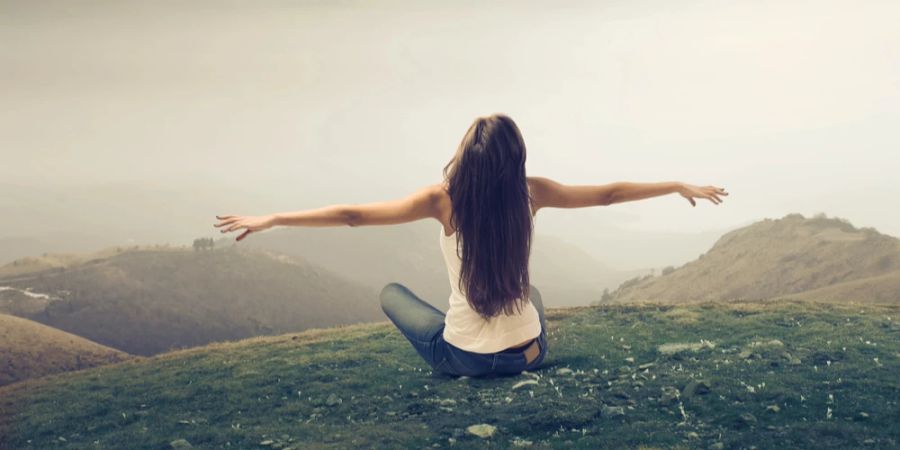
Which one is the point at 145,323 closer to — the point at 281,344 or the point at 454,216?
the point at 281,344

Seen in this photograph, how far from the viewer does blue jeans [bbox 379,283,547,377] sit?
11.6 metres

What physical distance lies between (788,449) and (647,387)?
11.1 ft

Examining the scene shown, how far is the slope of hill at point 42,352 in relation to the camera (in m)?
32.2

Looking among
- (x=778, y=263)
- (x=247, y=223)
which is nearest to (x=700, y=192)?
(x=247, y=223)

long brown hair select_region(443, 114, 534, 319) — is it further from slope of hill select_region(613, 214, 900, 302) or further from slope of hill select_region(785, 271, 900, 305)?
slope of hill select_region(613, 214, 900, 302)

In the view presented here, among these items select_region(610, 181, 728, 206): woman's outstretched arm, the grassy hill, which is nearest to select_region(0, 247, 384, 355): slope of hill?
the grassy hill

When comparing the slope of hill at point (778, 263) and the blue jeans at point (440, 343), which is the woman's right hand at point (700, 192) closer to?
the blue jeans at point (440, 343)

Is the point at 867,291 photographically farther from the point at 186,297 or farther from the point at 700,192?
the point at 186,297

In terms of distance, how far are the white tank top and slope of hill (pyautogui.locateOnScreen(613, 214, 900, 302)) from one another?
26.3 meters

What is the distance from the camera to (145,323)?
56469 millimetres

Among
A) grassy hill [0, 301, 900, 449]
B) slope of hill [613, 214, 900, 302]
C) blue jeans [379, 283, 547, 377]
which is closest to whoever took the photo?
blue jeans [379, 283, 547, 377]

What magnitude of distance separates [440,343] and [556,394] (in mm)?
2850

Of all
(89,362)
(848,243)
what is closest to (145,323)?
(89,362)

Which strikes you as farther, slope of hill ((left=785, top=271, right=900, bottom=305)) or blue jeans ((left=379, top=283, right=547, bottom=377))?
slope of hill ((left=785, top=271, right=900, bottom=305))
